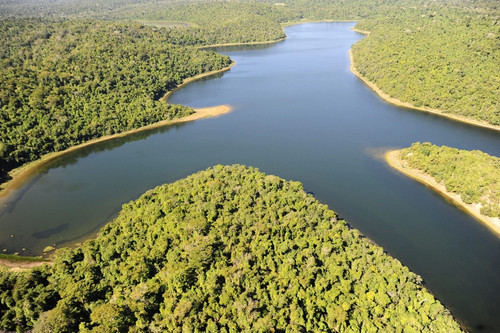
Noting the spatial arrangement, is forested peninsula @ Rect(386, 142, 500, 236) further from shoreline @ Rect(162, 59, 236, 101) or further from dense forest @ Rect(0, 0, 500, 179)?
shoreline @ Rect(162, 59, 236, 101)

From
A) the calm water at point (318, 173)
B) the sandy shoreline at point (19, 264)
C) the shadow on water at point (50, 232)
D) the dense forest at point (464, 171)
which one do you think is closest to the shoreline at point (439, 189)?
the dense forest at point (464, 171)

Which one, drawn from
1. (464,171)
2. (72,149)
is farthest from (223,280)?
(72,149)

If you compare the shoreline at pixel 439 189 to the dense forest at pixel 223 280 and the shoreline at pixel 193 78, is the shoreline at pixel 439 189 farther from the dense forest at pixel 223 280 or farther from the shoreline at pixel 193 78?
the shoreline at pixel 193 78

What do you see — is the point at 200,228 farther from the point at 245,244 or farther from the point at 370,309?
the point at 370,309

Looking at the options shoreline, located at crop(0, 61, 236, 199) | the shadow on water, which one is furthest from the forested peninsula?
the shadow on water

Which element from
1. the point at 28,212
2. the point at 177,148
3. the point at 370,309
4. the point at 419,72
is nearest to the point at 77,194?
the point at 28,212

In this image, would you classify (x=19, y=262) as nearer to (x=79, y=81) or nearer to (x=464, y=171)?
(x=464, y=171)
